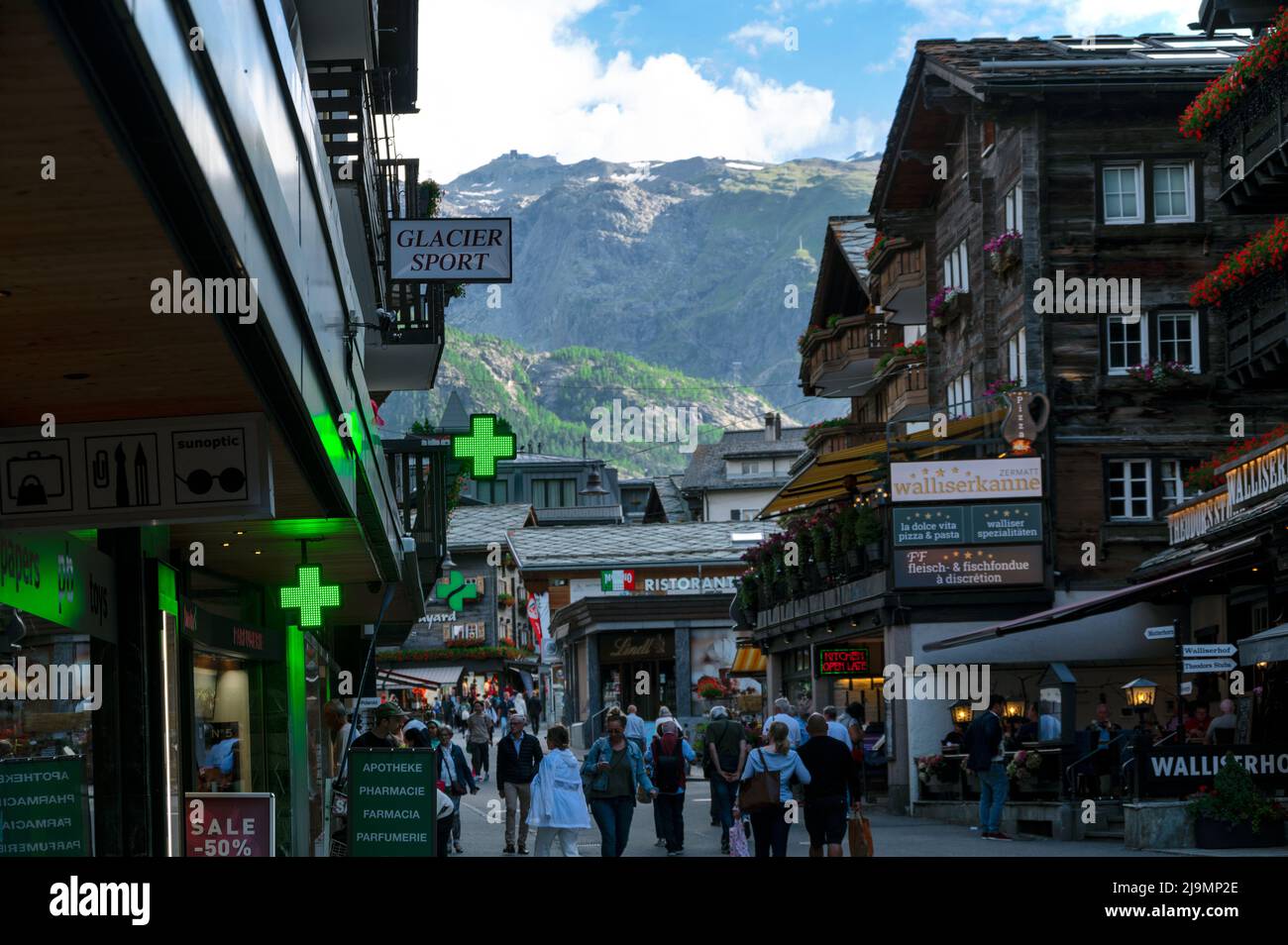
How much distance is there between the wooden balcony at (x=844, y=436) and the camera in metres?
48.0

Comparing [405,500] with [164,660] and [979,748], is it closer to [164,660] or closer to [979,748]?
[979,748]

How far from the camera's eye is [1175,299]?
1357 inches

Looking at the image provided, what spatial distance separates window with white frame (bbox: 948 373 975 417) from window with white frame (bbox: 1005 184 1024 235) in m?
4.09

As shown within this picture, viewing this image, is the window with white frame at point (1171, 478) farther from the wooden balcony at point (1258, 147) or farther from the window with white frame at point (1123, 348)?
the wooden balcony at point (1258, 147)

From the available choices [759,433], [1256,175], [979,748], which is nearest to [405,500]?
[979,748]

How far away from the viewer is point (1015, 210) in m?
35.4

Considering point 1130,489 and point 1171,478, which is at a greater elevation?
point 1171,478

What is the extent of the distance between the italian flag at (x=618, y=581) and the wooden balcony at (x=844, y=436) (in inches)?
437

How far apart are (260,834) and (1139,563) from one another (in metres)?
25.4

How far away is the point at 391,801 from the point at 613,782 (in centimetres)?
505

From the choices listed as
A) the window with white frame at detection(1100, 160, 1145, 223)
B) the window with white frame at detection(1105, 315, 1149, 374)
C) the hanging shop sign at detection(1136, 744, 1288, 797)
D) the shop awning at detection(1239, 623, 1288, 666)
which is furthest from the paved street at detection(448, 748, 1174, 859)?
the window with white frame at detection(1100, 160, 1145, 223)

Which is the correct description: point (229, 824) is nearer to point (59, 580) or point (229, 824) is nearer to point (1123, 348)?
point (59, 580)

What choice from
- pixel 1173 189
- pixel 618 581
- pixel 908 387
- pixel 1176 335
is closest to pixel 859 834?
pixel 1176 335

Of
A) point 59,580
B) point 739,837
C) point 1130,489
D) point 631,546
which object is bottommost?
point 739,837
